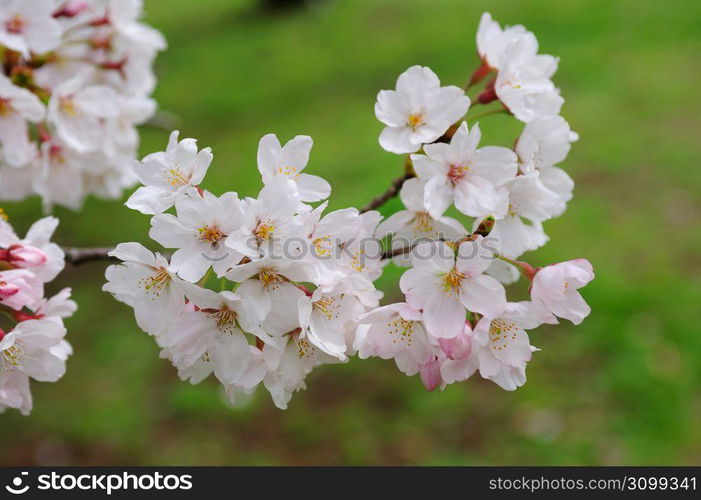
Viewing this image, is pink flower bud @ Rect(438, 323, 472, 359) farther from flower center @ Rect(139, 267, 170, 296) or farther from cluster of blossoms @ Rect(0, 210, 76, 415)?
cluster of blossoms @ Rect(0, 210, 76, 415)

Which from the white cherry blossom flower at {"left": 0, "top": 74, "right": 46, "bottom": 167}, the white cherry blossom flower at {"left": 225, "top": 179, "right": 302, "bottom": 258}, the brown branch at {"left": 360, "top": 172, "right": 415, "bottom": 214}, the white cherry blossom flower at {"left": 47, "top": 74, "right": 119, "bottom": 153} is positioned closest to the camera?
the white cherry blossom flower at {"left": 225, "top": 179, "right": 302, "bottom": 258}

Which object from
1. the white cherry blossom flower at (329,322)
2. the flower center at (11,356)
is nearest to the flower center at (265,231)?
the white cherry blossom flower at (329,322)

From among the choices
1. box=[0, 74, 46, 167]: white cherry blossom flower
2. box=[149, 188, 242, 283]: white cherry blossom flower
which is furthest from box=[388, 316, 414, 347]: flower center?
box=[0, 74, 46, 167]: white cherry blossom flower

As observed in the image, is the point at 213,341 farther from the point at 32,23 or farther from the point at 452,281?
the point at 32,23

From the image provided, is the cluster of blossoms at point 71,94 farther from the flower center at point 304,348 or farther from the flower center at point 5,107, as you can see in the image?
the flower center at point 304,348

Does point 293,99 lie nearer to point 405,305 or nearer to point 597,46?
point 597,46

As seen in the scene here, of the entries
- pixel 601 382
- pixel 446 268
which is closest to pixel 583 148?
pixel 601 382

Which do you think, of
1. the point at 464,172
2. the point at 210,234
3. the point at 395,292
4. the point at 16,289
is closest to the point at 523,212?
the point at 464,172
